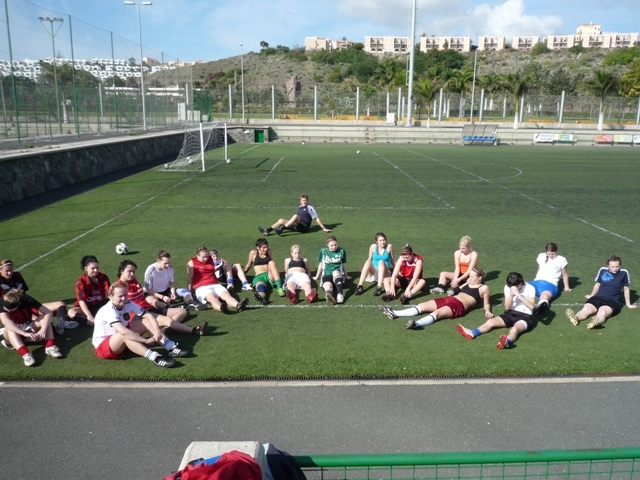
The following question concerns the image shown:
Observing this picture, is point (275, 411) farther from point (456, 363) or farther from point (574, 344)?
point (574, 344)

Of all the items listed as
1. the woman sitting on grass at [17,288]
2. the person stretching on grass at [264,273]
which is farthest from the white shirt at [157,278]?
the person stretching on grass at [264,273]

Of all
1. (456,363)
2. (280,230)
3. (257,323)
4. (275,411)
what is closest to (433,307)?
(456,363)

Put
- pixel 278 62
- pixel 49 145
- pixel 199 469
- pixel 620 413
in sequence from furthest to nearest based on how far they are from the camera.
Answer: pixel 278 62 < pixel 49 145 < pixel 620 413 < pixel 199 469

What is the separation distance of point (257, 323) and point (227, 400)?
88.9 inches

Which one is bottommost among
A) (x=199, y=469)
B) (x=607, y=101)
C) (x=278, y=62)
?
(x=199, y=469)

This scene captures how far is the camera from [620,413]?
18.6 ft

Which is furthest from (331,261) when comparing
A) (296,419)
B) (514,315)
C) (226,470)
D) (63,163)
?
(63,163)

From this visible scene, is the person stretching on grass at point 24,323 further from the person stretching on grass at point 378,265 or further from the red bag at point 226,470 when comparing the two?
the red bag at point 226,470

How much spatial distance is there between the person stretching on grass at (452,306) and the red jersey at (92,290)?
173 inches

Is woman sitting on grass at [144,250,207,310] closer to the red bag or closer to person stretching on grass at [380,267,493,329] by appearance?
person stretching on grass at [380,267,493,329]

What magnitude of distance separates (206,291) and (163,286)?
0.77 metres

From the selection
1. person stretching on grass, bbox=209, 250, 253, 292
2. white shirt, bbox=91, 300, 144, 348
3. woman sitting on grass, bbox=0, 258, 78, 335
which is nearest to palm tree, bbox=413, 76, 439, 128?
person stretching on grass, bbox=209, 250, 253, 292

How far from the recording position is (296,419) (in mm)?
5535

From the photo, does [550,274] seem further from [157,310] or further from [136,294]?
[136,294]
